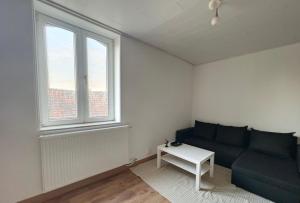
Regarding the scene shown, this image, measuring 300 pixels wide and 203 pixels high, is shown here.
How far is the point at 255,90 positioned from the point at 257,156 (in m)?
1.35

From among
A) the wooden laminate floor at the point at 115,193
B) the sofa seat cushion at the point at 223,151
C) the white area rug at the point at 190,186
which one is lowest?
the wooden laminate floor at the point at 115,193

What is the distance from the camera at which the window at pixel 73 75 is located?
1.97m

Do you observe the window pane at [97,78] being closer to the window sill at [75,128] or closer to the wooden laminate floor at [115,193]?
the window sill at [75,128]

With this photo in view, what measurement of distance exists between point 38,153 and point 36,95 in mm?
708

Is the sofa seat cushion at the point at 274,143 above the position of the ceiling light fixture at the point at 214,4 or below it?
below

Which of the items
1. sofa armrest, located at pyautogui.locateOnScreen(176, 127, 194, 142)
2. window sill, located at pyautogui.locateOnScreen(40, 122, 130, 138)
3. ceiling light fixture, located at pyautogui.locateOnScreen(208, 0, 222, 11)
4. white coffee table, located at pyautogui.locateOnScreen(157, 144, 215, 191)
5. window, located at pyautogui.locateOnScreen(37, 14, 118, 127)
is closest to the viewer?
ceiling light fixture, located at pyautogui.locateOnScreen(208, 0, 222, 11)

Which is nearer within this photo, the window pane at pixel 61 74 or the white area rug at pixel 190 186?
the white area rug at pixel 190 186

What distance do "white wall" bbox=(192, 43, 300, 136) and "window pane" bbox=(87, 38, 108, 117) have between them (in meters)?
2.57

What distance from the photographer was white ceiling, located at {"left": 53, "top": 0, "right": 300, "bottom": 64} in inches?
68.6

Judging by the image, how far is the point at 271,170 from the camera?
6.52 feet

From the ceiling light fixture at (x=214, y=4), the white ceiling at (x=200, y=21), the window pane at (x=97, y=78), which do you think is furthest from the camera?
the window pane at (x=97, y=78)

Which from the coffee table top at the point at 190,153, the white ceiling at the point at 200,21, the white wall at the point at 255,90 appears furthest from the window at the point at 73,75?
the white wall at the point at 255,90

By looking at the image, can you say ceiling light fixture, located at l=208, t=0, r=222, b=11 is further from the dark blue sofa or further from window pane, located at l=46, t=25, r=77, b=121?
the dark blue sofa

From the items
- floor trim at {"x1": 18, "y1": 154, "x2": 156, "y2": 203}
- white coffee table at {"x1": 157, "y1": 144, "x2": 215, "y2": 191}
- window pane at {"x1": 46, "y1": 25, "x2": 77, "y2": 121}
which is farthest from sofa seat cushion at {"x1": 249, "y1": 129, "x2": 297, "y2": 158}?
window pane at {"x1": 46, "y1": 25, "x2": 77, "y2": 121}
